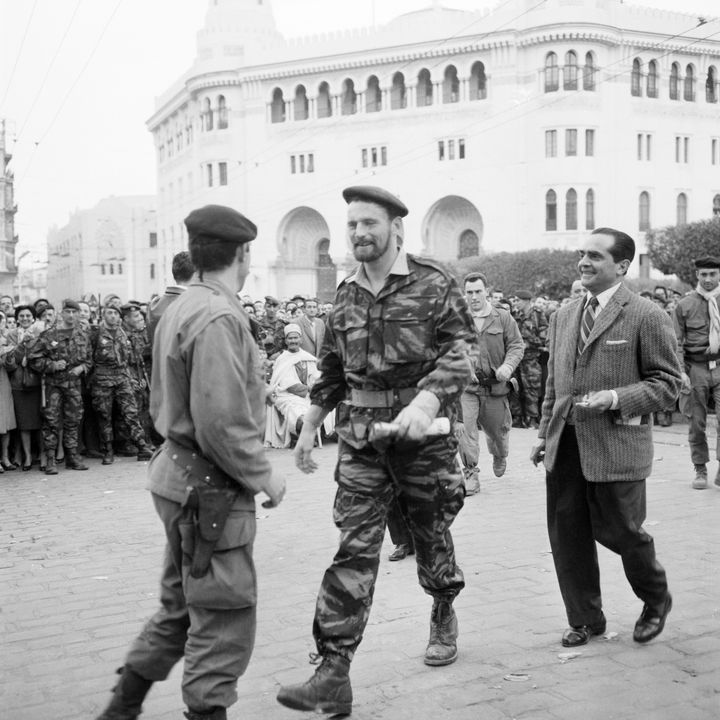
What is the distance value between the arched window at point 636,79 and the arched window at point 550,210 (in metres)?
7.81

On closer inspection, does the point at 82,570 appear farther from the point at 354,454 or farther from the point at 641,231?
the point at 641,231

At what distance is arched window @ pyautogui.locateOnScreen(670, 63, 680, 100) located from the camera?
60.9 meters

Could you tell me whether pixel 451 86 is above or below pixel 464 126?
above

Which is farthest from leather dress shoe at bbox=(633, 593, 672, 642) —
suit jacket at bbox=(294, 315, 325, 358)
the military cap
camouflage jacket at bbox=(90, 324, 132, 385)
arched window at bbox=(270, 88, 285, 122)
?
arched window at bbox=(270, 88, 285, 122)

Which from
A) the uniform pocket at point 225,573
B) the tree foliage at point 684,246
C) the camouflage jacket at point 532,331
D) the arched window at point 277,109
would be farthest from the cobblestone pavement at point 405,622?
the arched window at point 277,109

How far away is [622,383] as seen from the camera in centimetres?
498

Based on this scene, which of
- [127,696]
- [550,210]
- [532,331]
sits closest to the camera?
[127,696]

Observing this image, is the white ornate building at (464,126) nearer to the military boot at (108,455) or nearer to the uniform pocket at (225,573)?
the military boot at (108,455)

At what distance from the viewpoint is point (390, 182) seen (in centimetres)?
6259

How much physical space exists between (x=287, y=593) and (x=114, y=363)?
753 centimetres

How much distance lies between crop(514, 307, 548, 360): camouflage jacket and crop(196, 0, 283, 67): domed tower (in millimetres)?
55304

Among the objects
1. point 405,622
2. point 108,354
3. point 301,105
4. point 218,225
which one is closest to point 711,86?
point 301,105

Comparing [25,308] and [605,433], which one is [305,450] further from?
[25,308]

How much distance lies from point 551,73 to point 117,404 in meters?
48.8
